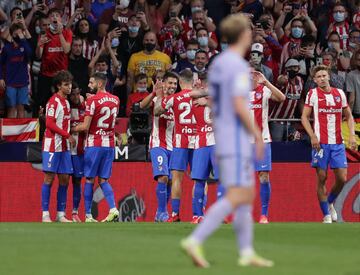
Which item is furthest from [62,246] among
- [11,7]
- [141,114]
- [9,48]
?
[11,7]

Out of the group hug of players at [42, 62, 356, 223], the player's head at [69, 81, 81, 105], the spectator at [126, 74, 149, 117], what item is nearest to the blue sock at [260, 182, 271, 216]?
the group hug of players at [42, 62, 356, 223]

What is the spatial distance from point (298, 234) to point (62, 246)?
3.81 metres

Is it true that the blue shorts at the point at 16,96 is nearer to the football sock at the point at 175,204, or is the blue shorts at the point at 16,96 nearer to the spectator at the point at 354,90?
the football sock at the point at 175,204

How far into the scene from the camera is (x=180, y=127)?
20.2m

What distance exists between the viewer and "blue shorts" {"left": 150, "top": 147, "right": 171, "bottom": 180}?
21.0 meters

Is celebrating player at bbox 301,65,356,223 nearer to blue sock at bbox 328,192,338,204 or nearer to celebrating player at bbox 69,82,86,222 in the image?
blue sock at bbox 328,192,338,204

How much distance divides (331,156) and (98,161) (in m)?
4.15

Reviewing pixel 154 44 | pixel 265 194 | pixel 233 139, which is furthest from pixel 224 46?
pixel 233 139

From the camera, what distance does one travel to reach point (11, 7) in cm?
2595

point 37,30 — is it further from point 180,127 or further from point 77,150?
point 180,127

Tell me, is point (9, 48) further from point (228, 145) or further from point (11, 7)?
point (228, 145)

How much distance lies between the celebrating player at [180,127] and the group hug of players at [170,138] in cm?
2

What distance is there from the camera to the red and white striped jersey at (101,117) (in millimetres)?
20844

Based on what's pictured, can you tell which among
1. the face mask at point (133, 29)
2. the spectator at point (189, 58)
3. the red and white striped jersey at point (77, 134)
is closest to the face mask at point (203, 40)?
the spectator at point (189, 58)
